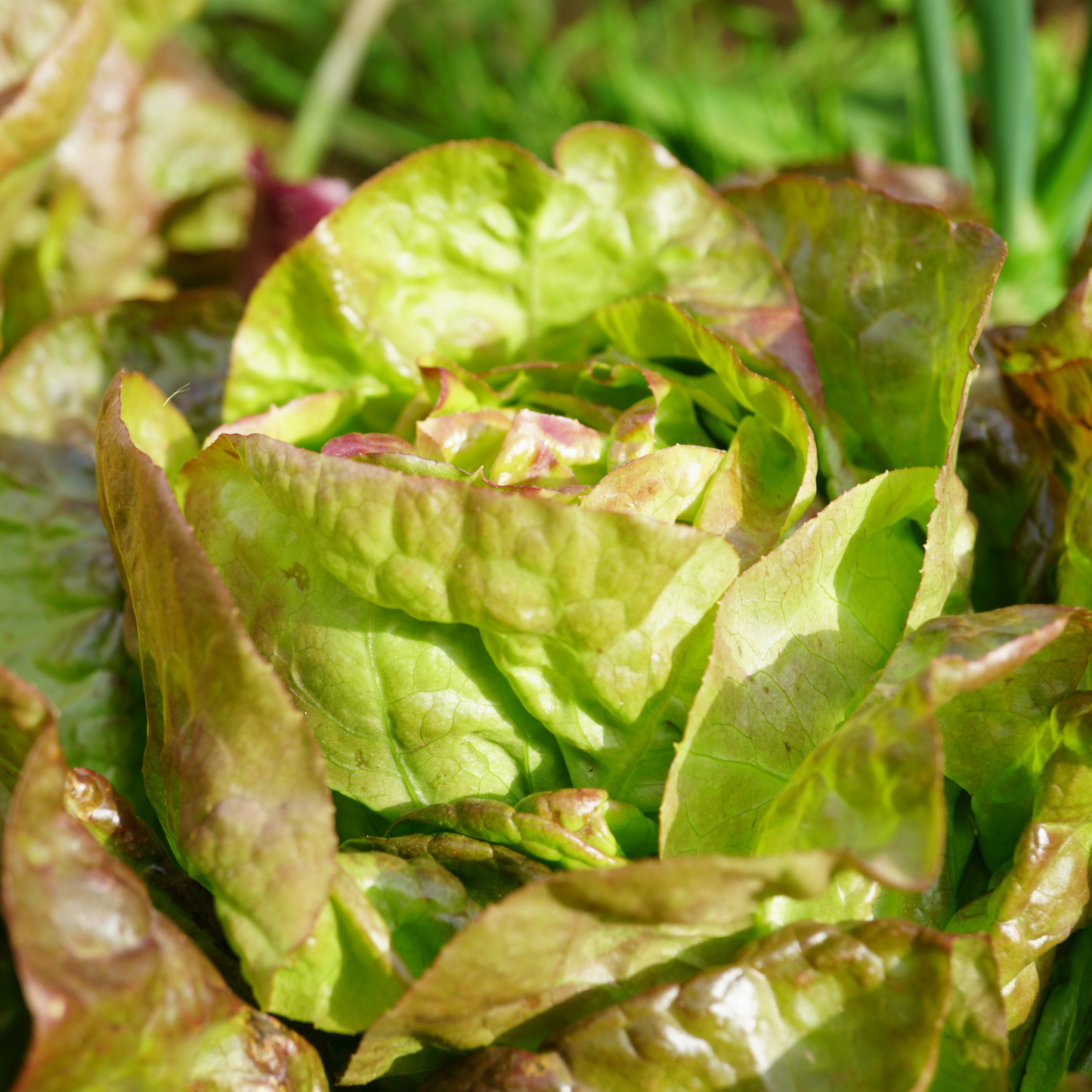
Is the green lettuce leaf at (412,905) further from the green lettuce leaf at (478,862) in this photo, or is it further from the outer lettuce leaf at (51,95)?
the outer lettuce leaf at (51,95)

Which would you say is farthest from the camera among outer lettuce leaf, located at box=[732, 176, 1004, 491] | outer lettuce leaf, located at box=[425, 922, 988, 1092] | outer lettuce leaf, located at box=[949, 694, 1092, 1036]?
outer lettuce leaf, located at box=[732, 176, 1004, 491]

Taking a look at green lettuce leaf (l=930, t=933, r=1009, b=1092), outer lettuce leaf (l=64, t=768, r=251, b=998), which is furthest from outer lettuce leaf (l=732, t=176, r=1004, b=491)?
outer lettuce leaf (l=64, t=768, r=251, b=998)

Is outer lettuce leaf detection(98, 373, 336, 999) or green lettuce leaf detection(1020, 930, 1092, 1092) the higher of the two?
outer lettuce leaf detection(98, 373, 336, 999)

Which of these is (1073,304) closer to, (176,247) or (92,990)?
(92,990)

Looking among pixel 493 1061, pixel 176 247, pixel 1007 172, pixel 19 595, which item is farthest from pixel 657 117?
pixel 493 1061

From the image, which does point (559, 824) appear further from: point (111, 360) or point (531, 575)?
point (111, 360)

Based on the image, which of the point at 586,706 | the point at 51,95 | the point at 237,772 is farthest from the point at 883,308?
the point at 51,95

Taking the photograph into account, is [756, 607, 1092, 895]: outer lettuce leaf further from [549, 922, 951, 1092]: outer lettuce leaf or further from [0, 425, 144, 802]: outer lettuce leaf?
[0, 425, 144, 802]: outer lettuce leaf

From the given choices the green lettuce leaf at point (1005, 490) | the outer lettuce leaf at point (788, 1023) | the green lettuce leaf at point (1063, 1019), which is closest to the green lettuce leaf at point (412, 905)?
the outer lettuce leaf at point (788, 1023)
